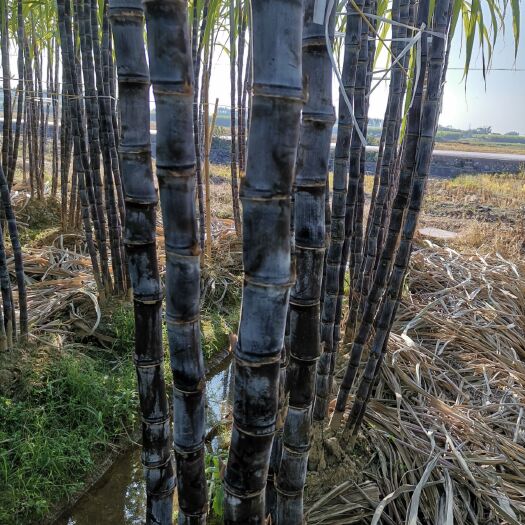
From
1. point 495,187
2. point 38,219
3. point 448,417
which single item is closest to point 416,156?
point 448,417

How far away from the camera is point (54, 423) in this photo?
2.15 m

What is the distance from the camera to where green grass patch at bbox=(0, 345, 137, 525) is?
6.09 ft

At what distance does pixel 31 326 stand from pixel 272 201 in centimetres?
238

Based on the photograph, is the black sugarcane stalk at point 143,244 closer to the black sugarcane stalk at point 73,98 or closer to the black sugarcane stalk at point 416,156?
the black sugarcane stalk at point 416,156

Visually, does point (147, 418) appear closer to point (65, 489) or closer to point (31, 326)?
point (65, 489)

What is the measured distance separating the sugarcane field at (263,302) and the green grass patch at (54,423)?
1 centimetres

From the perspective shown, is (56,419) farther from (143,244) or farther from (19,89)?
Result: (19,89)

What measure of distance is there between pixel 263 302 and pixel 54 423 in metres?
1.85

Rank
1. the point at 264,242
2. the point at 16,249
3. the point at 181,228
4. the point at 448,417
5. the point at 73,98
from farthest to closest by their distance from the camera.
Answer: the point at 73,98
the point at 16,249
the point at 448,417
the point at 181,228
the point at 264,242

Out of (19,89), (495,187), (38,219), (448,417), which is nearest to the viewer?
(448,417)

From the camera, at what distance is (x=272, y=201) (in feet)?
1.99

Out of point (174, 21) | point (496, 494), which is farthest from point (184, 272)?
point (496, 494)

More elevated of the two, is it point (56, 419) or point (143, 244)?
point (143, 244)

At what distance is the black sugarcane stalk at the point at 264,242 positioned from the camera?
56cm
